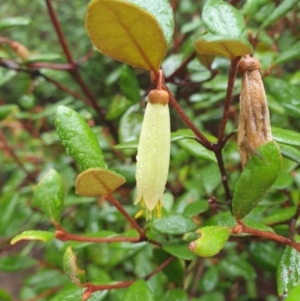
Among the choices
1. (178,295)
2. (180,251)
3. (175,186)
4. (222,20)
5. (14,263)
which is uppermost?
(222,20)

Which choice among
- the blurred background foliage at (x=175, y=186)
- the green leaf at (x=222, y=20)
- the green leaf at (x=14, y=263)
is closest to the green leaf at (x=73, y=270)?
the blurred background foliage at (x=175, y=186)

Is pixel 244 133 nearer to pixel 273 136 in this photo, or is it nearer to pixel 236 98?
pixel 273 136

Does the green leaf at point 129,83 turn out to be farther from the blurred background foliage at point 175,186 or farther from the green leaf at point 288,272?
the green leaf at point 288,272

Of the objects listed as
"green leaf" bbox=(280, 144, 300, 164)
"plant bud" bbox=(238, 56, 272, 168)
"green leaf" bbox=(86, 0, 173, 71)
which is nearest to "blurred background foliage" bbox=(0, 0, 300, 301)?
"green leaf" bbox=(280, 144, 300, 164)

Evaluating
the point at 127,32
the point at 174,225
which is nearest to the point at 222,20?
the point at 127,32

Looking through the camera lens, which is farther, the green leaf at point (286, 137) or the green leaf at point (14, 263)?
the green leaf at point (14, 263)

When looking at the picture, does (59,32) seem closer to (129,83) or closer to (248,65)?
(129,83)
